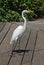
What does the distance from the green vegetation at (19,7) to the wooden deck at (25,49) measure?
141 cm

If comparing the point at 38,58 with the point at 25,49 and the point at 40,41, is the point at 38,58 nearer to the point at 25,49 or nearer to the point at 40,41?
the point at 25,49

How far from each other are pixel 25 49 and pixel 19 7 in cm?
276

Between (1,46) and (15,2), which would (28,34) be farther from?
(15,2)

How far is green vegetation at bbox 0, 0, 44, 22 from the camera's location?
6.82 m

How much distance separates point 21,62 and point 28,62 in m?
0.10

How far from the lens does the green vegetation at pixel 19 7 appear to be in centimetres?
682

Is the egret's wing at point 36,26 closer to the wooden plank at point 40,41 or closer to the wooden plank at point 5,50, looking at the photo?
the wooden plank at point 40,41

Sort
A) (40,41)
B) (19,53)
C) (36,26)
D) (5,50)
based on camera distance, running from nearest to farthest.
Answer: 1. (19,53)
2. (5,50)
3. (40,41)
4. (36,26)

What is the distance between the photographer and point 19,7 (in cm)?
703

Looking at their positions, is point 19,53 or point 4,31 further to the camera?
point 4,31

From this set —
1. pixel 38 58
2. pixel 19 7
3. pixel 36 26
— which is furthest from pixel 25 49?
pixel 19 7

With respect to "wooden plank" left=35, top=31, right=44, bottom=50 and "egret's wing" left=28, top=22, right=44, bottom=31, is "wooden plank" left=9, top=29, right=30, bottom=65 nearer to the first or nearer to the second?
"wooden plank" left=35, top=31, right=44, bottom=50

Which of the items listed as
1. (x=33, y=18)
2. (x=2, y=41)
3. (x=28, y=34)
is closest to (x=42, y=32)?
(x=28, y=34)

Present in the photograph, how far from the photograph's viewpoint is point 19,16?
6656 millimetres
